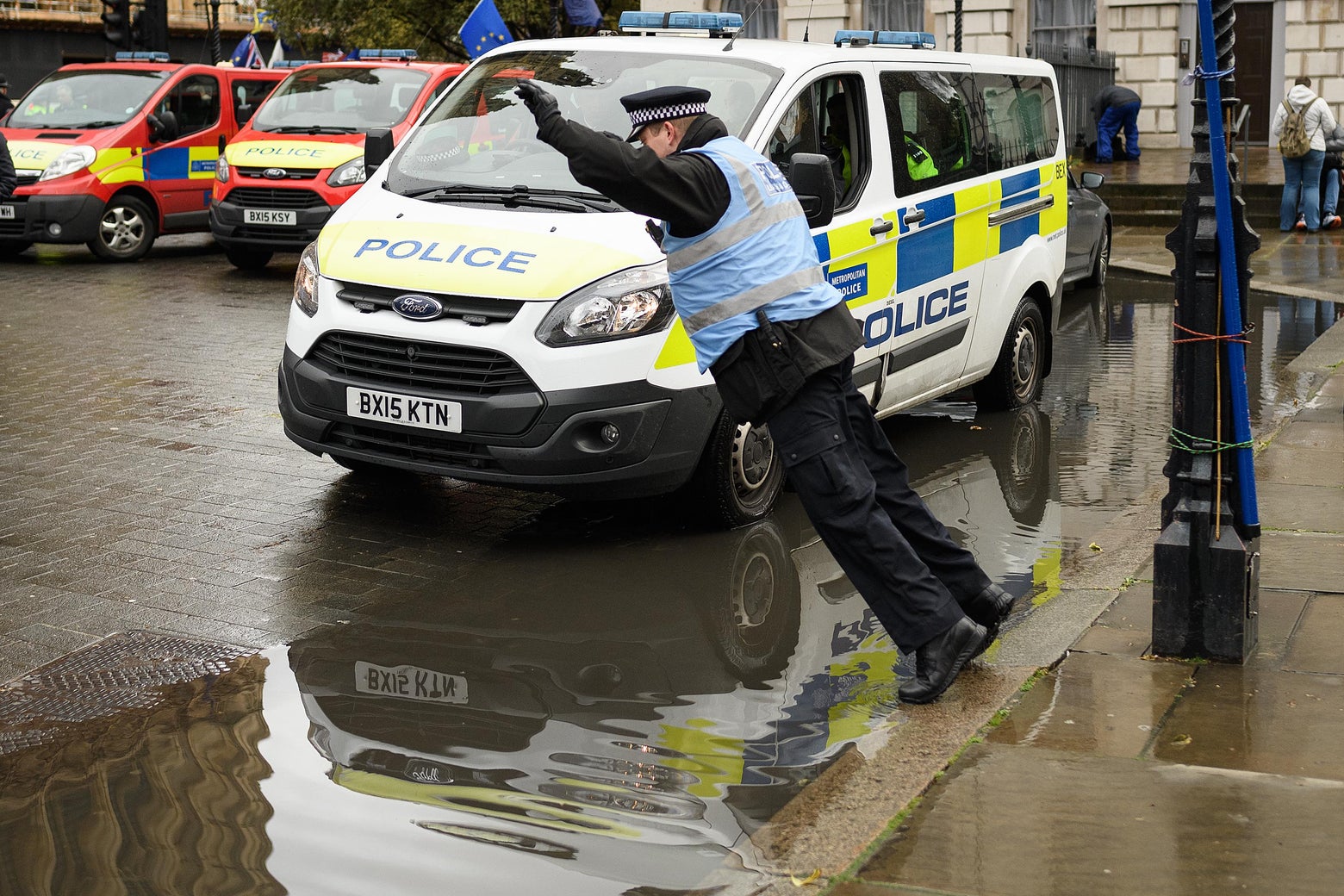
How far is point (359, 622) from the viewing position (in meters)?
5.35

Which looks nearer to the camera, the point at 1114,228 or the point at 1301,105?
the point at 1301,105

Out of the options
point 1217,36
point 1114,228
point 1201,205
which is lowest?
point 1114,228

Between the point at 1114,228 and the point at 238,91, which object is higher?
the point at 238,91

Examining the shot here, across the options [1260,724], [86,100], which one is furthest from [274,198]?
[1260,724]

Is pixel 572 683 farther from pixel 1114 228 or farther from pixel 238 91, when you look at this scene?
pixel 1114 228

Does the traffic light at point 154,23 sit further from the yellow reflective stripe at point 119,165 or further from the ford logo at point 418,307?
the ford logo at point 418,307

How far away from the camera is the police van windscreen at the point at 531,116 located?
262 inches

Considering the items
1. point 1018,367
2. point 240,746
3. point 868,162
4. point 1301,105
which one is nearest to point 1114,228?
point 1301,105

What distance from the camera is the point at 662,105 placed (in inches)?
178

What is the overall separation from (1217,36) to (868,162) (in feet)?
7.75

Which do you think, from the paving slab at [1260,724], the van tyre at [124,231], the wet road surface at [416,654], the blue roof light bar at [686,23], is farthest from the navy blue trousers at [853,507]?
the van tyre at [124,231]

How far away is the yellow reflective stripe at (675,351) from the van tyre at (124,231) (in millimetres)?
11311

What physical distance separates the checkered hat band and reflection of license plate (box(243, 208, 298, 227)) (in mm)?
10868

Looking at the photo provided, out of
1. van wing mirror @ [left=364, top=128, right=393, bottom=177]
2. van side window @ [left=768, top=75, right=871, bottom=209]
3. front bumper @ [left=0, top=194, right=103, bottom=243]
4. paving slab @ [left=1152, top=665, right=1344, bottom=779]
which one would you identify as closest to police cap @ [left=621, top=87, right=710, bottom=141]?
van side window @ [left=768, top=75, right=871, bottom=209]
